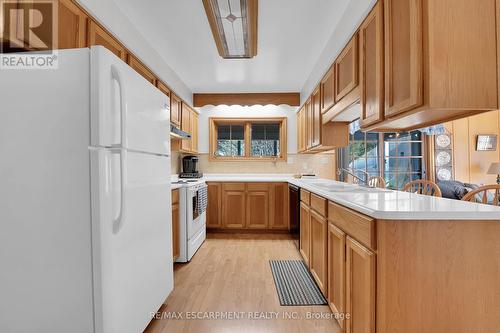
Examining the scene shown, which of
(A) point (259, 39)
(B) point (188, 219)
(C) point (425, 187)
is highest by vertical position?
(A) point (259, 39)

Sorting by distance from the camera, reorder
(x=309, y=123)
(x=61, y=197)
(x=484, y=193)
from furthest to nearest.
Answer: (x=309, y=123)
(x=484, y=193)
(x=61, y=197)

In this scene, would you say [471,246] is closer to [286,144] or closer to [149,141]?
[149,141]

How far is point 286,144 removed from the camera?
5043mm

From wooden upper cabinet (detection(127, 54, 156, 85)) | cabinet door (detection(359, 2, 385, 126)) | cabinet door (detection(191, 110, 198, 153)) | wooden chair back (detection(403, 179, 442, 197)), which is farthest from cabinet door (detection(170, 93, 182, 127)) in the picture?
wooden chair back (detection(403, 179, 442, 197))

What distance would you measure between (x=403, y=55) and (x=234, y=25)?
4.75ft

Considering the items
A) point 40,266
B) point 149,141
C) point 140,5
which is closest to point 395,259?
point 149,141

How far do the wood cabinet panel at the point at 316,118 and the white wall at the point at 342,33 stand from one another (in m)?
0.16

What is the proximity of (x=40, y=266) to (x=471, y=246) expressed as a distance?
2046 mm

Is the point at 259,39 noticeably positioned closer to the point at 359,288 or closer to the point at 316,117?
the point at 316,117

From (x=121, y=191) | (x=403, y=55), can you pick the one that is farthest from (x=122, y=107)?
(x=403, y=55)

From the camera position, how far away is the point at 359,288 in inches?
55.2

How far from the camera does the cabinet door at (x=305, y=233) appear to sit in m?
2.70

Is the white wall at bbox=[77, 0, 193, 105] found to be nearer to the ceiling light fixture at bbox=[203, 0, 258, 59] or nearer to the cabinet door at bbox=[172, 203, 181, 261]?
the ceiling light fixture at bbox=[203, 0, 258, 59]

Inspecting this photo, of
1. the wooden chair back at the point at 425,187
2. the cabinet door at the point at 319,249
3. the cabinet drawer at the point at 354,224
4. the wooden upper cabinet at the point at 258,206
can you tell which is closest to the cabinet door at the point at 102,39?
the cabinet drawer at the point at 354,224
